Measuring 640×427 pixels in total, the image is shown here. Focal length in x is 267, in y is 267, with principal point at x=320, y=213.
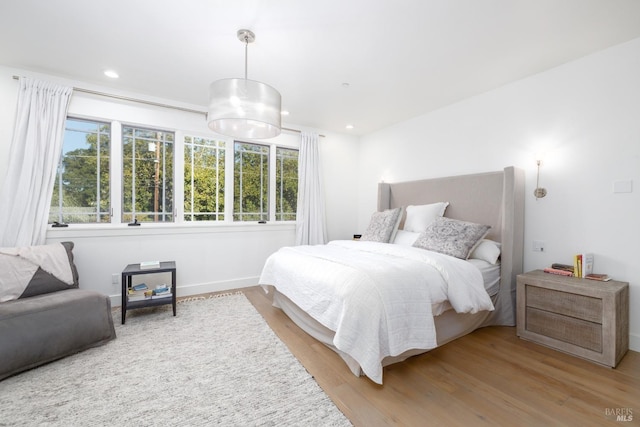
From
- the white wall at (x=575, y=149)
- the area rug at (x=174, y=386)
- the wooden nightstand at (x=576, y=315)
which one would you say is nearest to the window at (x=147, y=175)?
the area rug at (x=174, y=386)

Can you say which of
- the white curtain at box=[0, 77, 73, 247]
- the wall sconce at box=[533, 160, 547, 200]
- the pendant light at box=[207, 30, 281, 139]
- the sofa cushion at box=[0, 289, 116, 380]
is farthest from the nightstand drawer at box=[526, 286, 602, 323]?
the white curtain at box=[0, 77, 73, 247]

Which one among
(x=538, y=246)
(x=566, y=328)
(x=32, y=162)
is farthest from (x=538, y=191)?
(x=32, y=162)

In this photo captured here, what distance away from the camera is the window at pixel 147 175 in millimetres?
3363

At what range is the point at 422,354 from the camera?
2186 mm

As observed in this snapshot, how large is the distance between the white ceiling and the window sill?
1.66m

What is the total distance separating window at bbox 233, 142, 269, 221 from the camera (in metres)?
4.09

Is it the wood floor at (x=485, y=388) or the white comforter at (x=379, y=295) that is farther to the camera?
the white comforter at (x=379, y=295)

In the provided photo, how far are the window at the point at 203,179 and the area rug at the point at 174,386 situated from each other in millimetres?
1705

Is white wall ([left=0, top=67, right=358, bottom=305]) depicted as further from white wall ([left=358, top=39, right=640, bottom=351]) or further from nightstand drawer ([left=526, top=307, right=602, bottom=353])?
nightstand drawer ([left=526, top=307, right=602, bottom=353])

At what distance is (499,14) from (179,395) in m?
3.37

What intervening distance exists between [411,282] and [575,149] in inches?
84.1

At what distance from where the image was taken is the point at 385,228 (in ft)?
11.4

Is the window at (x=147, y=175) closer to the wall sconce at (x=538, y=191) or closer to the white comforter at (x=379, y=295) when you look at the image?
the white comforter at (x=379, y=295)

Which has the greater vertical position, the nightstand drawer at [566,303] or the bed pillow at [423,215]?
the bed pillow at [423,215]
